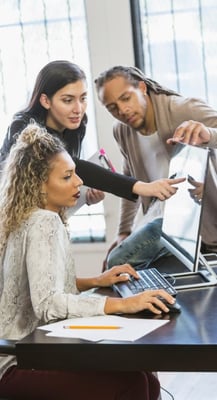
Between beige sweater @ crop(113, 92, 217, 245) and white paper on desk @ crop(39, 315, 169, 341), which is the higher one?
beige sweater @ crop(113, 92, 217, 245)

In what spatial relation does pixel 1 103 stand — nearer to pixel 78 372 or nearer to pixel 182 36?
pixel 182 36

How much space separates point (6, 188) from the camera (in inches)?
80.2

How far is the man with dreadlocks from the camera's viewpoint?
2416 mm

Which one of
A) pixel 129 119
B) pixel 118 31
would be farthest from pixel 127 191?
pixel 118 31

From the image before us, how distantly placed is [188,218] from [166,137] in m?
0.65

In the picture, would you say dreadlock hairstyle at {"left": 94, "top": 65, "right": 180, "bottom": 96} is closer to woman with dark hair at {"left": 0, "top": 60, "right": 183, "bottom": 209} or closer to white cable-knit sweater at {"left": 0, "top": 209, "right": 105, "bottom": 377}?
woman with dark hair at {"left": 0, "top": 60, "right": 183, "bottom": 209}

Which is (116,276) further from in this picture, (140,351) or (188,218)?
(140,351)

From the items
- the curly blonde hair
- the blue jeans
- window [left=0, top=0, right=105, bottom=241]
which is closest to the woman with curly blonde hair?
the curly blonde hair

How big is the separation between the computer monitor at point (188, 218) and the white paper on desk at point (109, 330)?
1.10 feet

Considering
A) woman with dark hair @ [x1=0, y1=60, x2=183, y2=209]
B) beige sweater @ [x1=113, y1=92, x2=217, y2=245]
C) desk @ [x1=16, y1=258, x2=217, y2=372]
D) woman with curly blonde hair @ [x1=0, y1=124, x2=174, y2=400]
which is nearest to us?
desk @ [x1=16, y1=258, x2=217, y2=372]

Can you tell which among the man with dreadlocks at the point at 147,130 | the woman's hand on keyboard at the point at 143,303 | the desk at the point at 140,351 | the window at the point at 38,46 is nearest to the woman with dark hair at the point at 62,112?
the man with dreadlocks at the point at 147,130

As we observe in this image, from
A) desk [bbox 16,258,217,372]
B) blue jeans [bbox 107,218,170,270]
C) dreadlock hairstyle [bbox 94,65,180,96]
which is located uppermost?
dreadlock hairstyle [bbox 94,65,180,96]

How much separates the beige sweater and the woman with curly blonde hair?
40 cm

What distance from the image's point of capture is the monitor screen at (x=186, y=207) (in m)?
1.96
